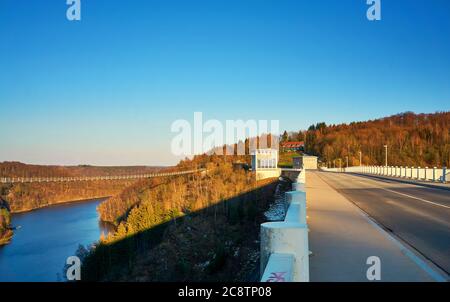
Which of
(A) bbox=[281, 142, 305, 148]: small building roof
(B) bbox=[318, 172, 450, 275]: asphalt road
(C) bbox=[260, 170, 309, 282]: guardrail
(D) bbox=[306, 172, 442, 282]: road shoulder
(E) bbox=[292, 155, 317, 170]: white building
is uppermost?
(A) bbox=[281, 142, 305, 148]: small building roof

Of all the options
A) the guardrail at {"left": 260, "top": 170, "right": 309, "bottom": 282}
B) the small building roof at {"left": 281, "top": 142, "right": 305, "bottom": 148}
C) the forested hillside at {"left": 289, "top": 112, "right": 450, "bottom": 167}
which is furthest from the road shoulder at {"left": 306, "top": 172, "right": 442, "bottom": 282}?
the small building roof at {"left": 281, "top": 142, "right": 305, "bottom": 148}

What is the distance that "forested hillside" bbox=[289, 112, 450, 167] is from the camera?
133375mm

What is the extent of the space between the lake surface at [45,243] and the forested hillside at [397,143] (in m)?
74.4

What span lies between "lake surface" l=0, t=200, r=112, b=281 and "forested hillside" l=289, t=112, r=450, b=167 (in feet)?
244

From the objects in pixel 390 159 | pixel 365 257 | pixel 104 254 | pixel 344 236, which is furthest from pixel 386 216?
pixel 390 159

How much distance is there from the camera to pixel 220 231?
1837 inches

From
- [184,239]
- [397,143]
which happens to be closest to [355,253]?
[184,239]

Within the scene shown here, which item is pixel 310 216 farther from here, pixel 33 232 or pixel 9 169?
pixel 9 169

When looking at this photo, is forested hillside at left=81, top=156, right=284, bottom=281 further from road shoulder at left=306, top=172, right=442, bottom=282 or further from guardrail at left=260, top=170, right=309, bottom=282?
guardrail at left=260, top=170, right=309, bottom=282

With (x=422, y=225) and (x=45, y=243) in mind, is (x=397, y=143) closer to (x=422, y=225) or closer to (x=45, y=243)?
(x=45, y=243)

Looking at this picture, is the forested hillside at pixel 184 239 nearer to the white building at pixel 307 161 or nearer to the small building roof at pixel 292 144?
the white building at pixel 307 161

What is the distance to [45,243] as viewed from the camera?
84.8 metres

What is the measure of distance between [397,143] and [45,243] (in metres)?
120
